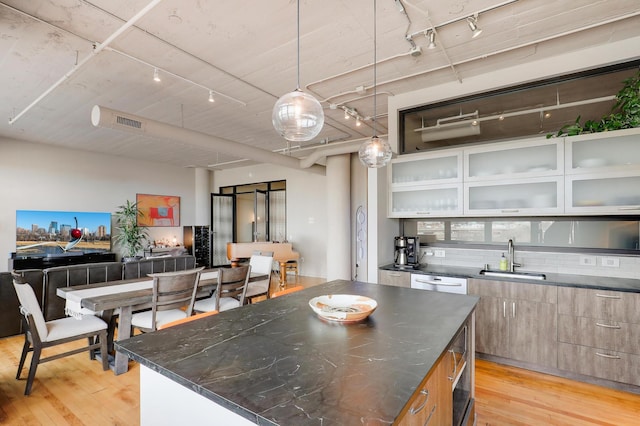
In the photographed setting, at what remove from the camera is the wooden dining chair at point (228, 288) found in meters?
3.05

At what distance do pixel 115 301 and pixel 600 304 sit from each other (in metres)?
4.15

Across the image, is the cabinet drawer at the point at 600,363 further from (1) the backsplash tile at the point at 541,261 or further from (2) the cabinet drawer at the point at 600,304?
(1) the backsplash tile at the point at 541,261

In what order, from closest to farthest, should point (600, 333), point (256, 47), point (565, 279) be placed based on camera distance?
point (600, 333) → point (565, 279) → point (256, 47)

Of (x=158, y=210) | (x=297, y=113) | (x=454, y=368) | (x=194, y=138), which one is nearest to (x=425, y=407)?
(x=454, y=368)

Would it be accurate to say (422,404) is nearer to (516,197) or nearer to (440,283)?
(440,283)

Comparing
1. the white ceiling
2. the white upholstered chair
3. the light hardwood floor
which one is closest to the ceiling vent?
the white ceiling

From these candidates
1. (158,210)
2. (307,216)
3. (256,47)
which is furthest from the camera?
(158,210)

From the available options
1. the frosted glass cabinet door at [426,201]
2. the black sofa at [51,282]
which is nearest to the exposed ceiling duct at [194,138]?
the black sofa at [51,282]

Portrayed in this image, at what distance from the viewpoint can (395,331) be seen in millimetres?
1465

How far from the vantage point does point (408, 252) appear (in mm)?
3680

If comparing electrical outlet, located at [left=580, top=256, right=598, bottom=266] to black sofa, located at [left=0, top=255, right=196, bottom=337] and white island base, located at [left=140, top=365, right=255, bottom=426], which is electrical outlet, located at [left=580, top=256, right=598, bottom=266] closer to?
white island base, located at [left=140, top=365, right=255, bottom=426]

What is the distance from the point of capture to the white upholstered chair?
3.88 m

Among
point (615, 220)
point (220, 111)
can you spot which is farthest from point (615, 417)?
point (220, 111)

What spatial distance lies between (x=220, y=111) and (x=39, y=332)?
351 centimetres
